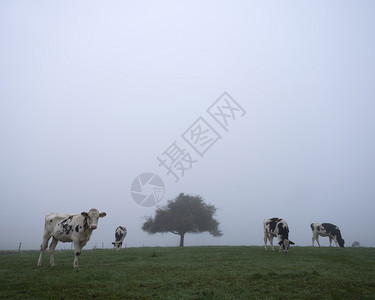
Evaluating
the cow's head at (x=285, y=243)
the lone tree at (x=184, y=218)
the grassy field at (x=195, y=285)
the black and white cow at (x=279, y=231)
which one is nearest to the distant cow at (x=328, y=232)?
the black and white cow at (x=279, y=231)

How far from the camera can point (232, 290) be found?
902cm

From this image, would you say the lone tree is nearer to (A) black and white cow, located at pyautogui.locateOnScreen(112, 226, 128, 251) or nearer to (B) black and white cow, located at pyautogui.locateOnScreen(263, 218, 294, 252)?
(A) black and white cow, located at pyautogui.locateOnScreen(112, 226, 128, 251)

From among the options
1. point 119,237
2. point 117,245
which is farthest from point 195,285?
point 119,237

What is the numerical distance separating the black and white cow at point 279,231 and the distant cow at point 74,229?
1325 centimetres

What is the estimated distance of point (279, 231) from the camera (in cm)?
2053

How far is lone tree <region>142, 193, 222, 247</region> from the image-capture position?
4634cm

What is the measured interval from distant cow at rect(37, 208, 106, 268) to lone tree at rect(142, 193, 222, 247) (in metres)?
31.9

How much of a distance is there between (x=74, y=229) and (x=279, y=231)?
14679 mm

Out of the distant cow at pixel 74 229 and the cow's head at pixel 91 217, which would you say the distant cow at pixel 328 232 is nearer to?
the distant cow at pixel 74 229

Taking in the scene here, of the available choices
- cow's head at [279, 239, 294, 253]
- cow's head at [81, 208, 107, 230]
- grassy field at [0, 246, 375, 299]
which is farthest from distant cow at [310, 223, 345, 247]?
cow's head at [81, 208, 107, 230]

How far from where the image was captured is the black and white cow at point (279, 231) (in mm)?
20156

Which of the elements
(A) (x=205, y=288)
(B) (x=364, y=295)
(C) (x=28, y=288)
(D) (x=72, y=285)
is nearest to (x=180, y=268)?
(A) (x=205, y=288)

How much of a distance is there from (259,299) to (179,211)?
4028 cm

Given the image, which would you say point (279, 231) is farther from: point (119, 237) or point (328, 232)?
point (119, 237)
